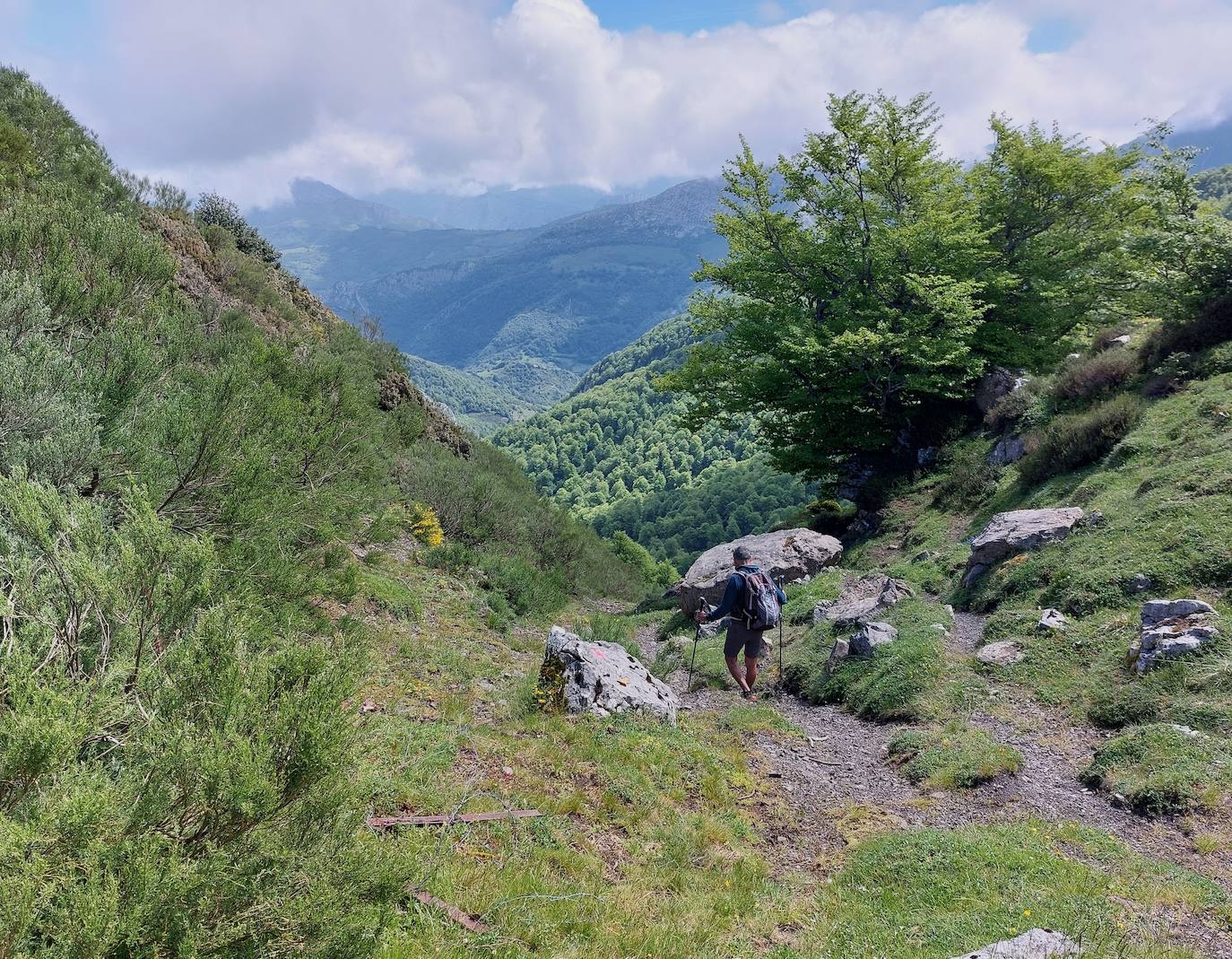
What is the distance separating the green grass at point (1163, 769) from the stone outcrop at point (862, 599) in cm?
421

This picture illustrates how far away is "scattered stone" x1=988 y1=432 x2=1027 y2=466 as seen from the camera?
46.6ft

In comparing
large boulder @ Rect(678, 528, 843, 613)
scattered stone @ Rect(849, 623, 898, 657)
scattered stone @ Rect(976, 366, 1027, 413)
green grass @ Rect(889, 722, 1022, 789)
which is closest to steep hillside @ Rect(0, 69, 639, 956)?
green grass @ Rect(889, 722, 1022, 789)

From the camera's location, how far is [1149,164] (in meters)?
15.4

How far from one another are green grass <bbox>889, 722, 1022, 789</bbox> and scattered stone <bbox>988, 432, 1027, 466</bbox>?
30.4 feet

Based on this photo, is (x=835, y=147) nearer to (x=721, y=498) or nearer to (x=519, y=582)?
(x=519, y=582)

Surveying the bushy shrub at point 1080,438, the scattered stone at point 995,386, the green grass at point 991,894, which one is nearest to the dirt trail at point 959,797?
the green grass at point 991,894

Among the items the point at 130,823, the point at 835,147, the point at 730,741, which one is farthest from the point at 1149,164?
the point at 130,823

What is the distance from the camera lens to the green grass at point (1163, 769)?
16.9 ft

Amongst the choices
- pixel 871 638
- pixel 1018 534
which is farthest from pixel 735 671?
pixel 1018 534

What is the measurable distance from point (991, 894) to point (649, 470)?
116 metres

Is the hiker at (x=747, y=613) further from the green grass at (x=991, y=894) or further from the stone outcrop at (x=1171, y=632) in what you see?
the stone outcrop at (x=1171, y=632)

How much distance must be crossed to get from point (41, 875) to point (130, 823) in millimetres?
317

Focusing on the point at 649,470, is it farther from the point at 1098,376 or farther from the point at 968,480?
the point at 1098,376

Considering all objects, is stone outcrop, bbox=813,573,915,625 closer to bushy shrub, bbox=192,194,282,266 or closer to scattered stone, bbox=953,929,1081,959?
scattered stone, bbox=953,929,1081,959
